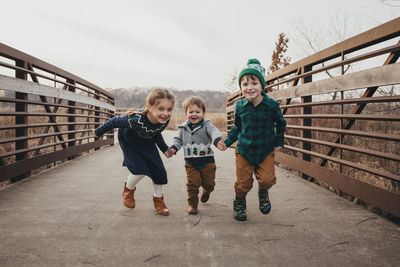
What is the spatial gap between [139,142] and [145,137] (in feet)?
0.30

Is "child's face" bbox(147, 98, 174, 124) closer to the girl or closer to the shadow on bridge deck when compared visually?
the girl

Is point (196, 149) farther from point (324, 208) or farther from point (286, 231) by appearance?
point (324, 208)

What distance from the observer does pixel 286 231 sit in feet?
7.56

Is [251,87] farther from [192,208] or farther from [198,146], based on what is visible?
[192,208]

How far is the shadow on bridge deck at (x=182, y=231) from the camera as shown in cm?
182

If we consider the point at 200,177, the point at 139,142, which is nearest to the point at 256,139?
the point at 200,177

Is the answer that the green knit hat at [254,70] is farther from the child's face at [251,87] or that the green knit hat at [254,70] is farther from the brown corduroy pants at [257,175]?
the brown corduroy pants at [257,175]

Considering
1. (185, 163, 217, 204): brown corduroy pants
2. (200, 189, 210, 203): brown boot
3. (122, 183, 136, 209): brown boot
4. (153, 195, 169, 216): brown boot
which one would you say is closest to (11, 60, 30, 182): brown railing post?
(122, 183, 136, 209): brown boot

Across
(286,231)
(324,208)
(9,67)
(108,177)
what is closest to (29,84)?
(9,67)

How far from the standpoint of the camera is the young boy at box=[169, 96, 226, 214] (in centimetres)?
283

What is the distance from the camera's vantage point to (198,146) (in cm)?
287

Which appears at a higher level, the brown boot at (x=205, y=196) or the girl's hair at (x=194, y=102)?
the girl's hair at (x=194, y=102)

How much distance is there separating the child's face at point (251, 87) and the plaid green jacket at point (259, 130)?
0.09 metres

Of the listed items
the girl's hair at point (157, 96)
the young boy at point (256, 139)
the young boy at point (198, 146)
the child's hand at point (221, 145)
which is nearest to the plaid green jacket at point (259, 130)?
the young boy at point (256, 139)
